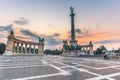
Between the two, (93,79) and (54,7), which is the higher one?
(54,7)

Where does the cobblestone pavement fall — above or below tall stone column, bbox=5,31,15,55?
below

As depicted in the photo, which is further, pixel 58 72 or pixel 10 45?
pixel 10 45

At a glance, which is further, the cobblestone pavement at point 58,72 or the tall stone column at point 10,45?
the tall stone column at point 10,45

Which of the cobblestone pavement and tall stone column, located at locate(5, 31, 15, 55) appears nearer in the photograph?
the cobblestone pavement

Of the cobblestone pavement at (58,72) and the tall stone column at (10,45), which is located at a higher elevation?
the tall stone column at (10,45)

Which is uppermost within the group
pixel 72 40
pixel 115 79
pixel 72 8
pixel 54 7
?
pixel 72 8

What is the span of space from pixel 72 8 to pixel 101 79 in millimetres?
51623

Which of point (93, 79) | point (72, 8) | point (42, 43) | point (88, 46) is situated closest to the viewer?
point (93, 79)

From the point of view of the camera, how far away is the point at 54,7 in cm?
3500

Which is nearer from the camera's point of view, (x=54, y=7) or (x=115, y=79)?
(x=115, y=79)

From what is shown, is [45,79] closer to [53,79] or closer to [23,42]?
[53,79]

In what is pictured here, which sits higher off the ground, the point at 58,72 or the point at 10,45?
the point at 10,45

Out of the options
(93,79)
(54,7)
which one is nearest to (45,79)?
(93,79)

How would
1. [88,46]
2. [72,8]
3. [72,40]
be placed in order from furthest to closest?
[88,46]
[72,8]
[72,40]
